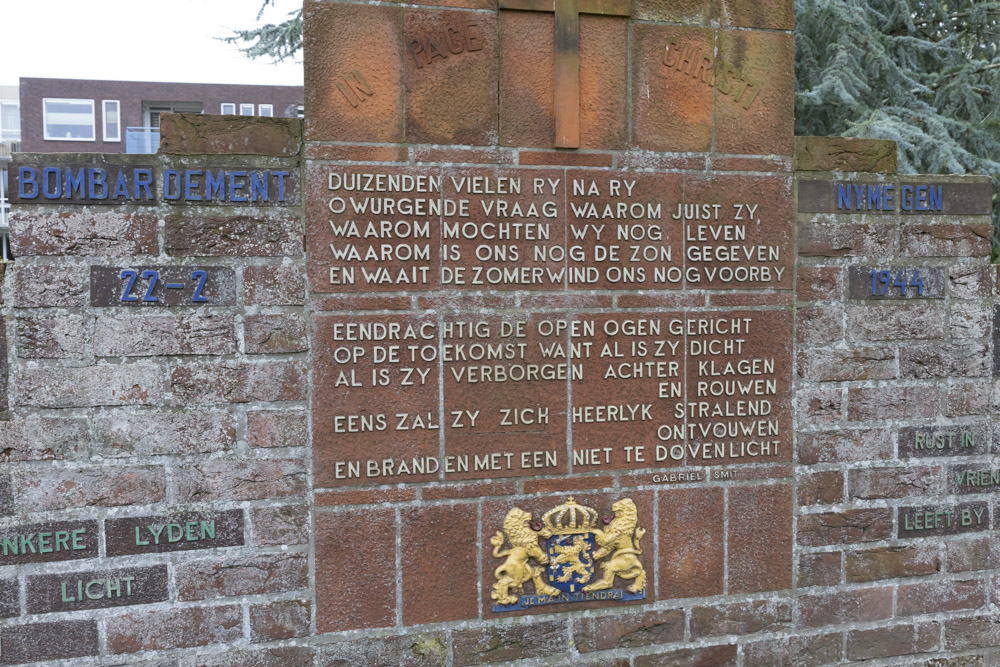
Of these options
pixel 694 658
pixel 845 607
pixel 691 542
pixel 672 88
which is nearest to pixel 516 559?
pixel 691 542

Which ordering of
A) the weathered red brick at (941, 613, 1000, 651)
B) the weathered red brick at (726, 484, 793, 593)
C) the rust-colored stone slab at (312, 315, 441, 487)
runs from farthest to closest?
the weathered red brick at (941, 613, 1000, 651), the weathered red brick at (726, 484, 793, 593), the rust-colored stone slab at (312, 315, 441, 487)

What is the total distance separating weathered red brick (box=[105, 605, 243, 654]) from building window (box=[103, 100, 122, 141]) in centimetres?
2042

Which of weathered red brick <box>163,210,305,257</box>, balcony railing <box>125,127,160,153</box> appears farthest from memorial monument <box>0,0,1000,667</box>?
balcony railing <box>125,127,160,153</box>

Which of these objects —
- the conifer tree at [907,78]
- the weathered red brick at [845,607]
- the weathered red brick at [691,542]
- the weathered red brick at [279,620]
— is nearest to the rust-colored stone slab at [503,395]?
the weathered red brick at [691,542]

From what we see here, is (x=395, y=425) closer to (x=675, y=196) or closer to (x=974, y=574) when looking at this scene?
(x=675, y=196)

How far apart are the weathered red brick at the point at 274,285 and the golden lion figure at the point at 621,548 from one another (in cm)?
147

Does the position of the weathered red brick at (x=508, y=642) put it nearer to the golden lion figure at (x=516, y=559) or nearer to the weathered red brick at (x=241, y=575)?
the golden lion figure at (x=516, y=559)

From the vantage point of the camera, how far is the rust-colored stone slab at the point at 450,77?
9.52ft

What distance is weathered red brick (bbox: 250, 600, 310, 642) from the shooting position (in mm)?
2848

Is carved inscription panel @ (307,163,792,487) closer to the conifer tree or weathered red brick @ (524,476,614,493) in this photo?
weathered red brick @ (524,476,614,493)

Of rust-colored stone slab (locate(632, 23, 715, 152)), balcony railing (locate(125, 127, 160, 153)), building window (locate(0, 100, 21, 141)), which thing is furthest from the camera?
building window (locate(0, 100, 21, 141))

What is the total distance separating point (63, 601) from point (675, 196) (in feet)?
8.91


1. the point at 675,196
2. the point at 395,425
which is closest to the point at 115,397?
the point at 395,425

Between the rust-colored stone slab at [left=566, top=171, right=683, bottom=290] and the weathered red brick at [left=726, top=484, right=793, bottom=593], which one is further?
the weathered red brick at [left=726, top=484, right=793, bottom=593]
